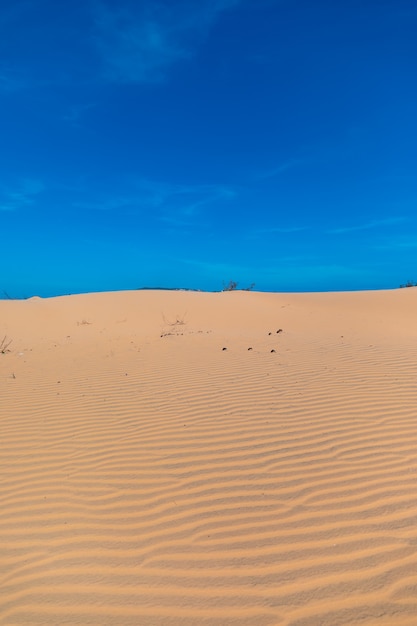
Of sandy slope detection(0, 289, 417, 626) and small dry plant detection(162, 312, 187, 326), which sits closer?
sandy slope detection(0, 289, 417, 626)

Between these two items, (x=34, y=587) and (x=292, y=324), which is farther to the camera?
(x=292, y=324)

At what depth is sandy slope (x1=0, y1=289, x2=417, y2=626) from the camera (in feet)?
7.02

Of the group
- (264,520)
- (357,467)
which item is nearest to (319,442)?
(357,467)

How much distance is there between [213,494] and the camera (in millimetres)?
3080

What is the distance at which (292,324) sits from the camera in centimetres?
1346

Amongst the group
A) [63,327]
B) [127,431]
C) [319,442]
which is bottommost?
[319,442]

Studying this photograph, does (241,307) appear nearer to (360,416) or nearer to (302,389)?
(302,389)

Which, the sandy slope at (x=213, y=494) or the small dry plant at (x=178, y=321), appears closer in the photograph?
the sandy slope at (x=213, y=494)

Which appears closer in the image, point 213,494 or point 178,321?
point 213,494

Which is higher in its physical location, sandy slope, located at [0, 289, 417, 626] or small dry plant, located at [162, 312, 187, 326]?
small dry plant, located at [162, 312, 187, 326]

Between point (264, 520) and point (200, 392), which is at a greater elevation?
point (200, 392)

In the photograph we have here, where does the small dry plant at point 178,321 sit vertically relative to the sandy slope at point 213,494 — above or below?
above

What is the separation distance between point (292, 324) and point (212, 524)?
11.2m

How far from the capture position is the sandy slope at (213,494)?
2.14 meters
